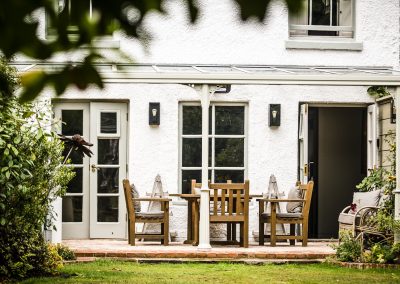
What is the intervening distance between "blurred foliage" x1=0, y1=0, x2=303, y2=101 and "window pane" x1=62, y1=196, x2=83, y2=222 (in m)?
12.1

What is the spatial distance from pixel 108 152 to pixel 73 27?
39.7ft

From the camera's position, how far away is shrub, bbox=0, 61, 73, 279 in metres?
7.77

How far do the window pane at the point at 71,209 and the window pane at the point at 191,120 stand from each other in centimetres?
188

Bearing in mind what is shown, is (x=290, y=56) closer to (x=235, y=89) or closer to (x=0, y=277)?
(x=235, y=89)

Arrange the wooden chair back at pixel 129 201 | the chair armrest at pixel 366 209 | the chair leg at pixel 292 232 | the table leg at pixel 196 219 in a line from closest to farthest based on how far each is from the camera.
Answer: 1. the chair armrest at pixel 366 209
2. the wooden chair back at pixel 129 201
3. the table leg at pixel 196 219
4. the chair leg at pixel 292 232

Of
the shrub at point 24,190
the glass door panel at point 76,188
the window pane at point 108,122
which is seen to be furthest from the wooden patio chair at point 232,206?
the shrub at point 24,190

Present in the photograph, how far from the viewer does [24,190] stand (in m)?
7.71

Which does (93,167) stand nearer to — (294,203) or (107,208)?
(107,208)

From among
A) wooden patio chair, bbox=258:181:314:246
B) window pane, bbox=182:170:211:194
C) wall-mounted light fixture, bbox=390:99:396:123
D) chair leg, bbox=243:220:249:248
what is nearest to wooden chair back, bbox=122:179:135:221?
chair leg, bbox=243:220:249:248

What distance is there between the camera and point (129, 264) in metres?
10.4

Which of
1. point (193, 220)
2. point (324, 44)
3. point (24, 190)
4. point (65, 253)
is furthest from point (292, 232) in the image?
point (24, 190)

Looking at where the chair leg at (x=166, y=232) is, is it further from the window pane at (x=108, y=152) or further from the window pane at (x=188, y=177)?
the window pane at (x=108, y=152)

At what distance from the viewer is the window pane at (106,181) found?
13.4m

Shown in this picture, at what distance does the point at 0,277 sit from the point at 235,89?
6141 millimetres
